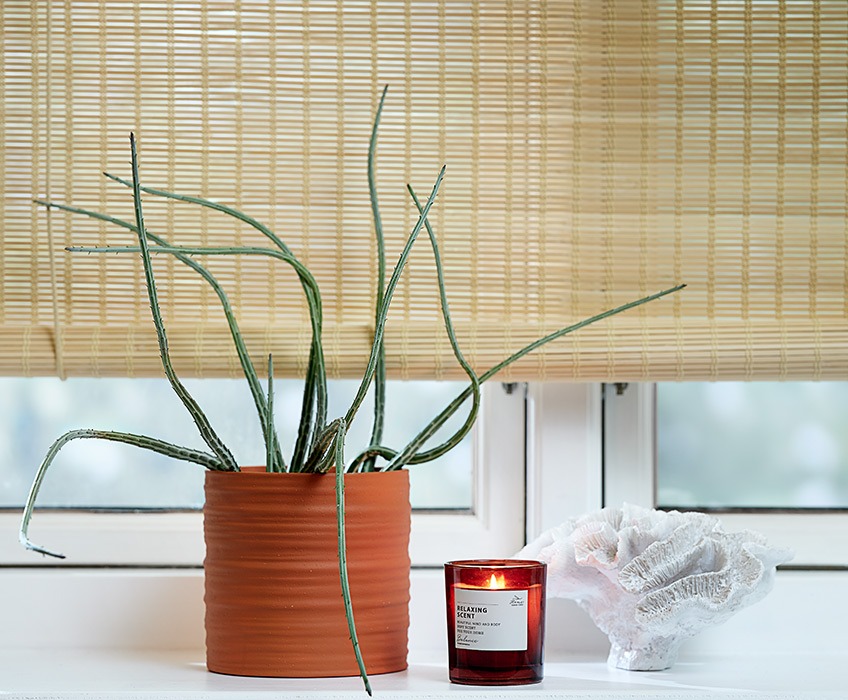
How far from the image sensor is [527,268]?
108 cm

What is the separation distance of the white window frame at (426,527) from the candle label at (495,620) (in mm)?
217

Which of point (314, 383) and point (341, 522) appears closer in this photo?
point (341, 522)

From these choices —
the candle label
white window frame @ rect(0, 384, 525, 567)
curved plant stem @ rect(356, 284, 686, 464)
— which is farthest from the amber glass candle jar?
white window frame @ rect(0, 384, 525, 567)

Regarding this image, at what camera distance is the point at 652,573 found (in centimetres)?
91

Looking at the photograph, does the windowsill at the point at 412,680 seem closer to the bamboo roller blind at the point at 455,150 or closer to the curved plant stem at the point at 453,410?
the curved plant stem at the point at 453,410

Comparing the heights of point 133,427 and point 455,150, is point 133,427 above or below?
below

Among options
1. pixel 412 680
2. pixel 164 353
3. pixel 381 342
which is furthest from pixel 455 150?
pixel 412 680

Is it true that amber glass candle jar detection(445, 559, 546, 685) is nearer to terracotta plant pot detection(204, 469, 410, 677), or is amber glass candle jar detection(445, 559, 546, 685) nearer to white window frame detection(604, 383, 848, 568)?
terracotta plant pot detection(204, 469, 410, 677)

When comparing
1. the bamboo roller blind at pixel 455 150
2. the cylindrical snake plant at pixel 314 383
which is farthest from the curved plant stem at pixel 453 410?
the bamboo roller blind at pixel 455 150

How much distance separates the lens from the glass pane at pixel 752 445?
1161mm

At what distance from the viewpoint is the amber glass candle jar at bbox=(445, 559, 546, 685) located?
897mm

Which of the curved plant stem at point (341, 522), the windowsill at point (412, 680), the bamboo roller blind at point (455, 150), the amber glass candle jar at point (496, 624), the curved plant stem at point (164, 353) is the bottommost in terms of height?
the windowsill at point (412, 680)

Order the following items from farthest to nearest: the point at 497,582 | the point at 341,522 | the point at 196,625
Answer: the point at 196,625, the point at 497,582, the point at 341,522

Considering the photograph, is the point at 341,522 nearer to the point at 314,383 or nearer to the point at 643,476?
the point at 314,383
